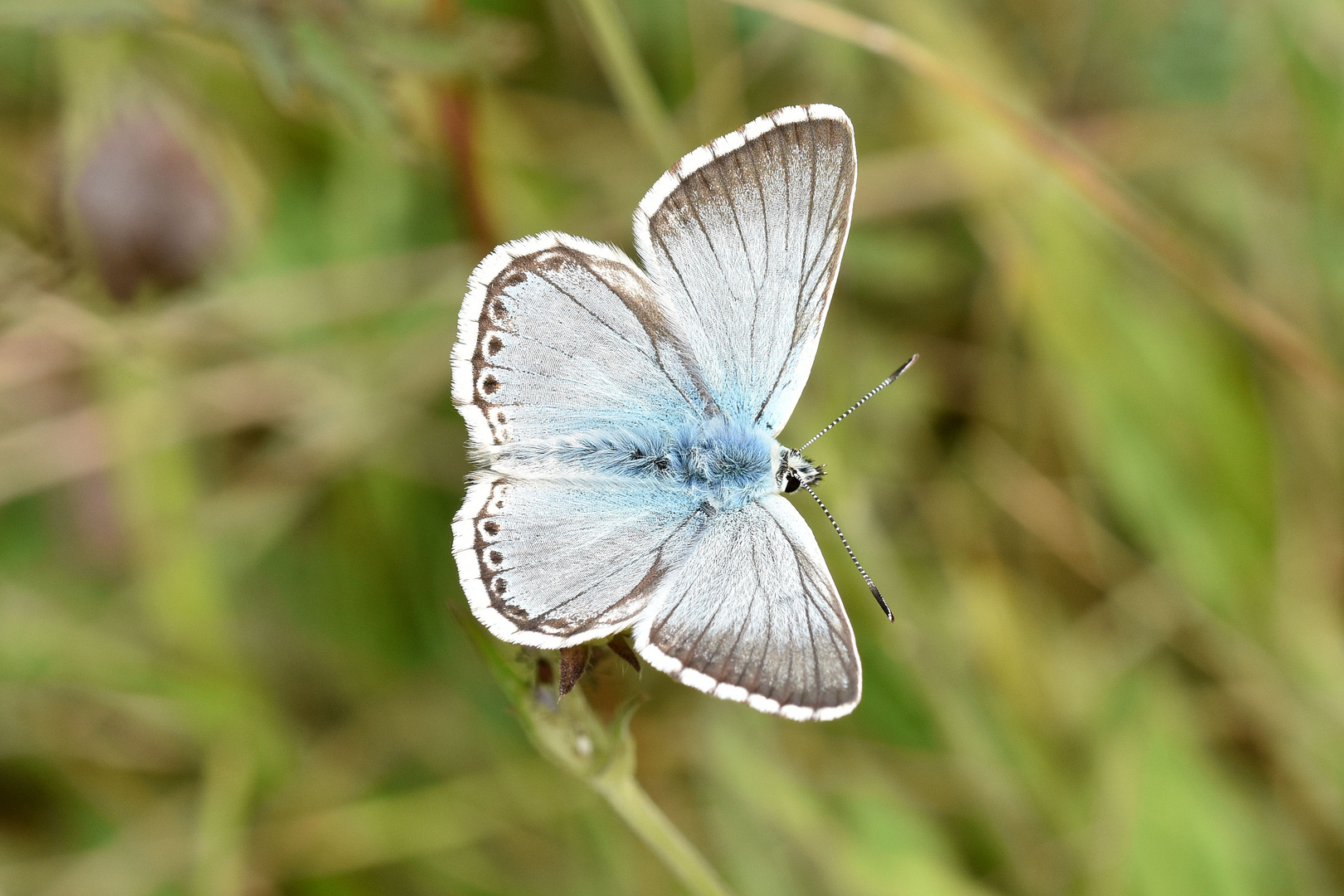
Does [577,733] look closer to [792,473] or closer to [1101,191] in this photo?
[792,473]

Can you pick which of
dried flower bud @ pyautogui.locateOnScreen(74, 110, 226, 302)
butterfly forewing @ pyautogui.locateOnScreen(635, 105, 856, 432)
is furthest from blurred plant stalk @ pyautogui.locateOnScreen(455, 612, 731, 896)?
dried flower bud @ pyautogui.locateOnScreen(74, 110, 226, 302)

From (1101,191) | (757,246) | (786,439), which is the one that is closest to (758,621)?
(757,246)

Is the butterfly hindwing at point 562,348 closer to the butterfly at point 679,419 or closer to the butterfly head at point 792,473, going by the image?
the butterfly at point 679,419

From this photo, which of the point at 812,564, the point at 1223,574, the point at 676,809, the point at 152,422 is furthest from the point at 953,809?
the point at 152,422

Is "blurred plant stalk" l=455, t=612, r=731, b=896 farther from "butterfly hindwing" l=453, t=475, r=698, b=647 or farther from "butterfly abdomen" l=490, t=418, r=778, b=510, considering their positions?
"butterfly abdomen" l=490, t=418, r=778, b=510

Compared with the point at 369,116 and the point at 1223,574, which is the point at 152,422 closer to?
the point at 369,116
